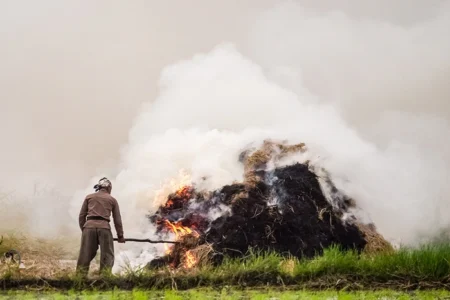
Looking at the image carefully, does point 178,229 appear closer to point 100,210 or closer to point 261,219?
point 261,219

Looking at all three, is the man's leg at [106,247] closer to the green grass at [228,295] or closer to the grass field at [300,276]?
the grass field at [300,276]

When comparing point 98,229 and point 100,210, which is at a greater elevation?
point 100,210

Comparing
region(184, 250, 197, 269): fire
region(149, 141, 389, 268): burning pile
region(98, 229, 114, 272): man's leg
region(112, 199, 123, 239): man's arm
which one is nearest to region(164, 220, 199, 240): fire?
region(149, 141, 389, 268): burning pile

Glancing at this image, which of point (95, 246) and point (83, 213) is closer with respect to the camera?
point (95, 246)

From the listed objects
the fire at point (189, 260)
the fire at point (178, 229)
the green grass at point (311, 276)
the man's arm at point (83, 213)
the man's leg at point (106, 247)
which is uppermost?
the man's arm at point (83, 213)

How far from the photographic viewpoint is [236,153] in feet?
69.3

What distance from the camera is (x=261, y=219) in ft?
58.1

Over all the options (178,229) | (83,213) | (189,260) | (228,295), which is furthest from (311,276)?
(178,229)

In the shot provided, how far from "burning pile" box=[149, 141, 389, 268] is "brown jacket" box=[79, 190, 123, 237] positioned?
9.70ft

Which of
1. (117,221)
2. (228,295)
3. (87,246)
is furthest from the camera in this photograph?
(117,221)

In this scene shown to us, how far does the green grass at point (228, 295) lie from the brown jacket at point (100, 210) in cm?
355

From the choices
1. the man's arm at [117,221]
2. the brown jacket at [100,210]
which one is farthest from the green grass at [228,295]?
the man's arm at [117,221]

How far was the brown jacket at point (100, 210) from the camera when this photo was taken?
14.1 meters

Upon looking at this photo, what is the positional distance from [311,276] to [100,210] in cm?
553
